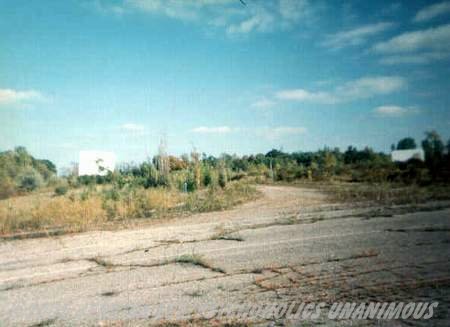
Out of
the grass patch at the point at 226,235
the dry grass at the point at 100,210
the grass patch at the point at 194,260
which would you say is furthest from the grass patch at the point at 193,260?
the dry grass at the point at 100,210

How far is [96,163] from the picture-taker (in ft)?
83.0

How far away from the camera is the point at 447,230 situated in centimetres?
788

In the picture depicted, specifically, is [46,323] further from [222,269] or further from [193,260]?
[193,260]

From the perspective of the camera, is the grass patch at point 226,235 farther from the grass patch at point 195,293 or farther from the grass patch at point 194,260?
the grass patch at point 195,293

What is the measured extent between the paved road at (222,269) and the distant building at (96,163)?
14.8 metres

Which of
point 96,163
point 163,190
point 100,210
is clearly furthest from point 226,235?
point 96,163

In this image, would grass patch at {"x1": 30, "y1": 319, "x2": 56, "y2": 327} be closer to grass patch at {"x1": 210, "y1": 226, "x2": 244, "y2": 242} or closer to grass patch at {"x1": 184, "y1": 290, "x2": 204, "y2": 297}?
grass patch at {"x1": 184, "y1": 290, "x2": 204, "y2": 297}

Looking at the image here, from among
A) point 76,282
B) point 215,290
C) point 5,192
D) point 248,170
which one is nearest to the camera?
point 215,290

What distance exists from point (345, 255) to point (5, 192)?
118ft

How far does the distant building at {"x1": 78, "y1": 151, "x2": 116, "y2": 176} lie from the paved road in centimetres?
1476

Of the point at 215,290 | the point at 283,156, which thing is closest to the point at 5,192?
the point at 215,290

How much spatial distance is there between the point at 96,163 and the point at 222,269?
21479 mm

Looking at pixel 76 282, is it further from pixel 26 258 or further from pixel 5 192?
pixel 5 192

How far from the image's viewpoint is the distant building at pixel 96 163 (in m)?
24.8
